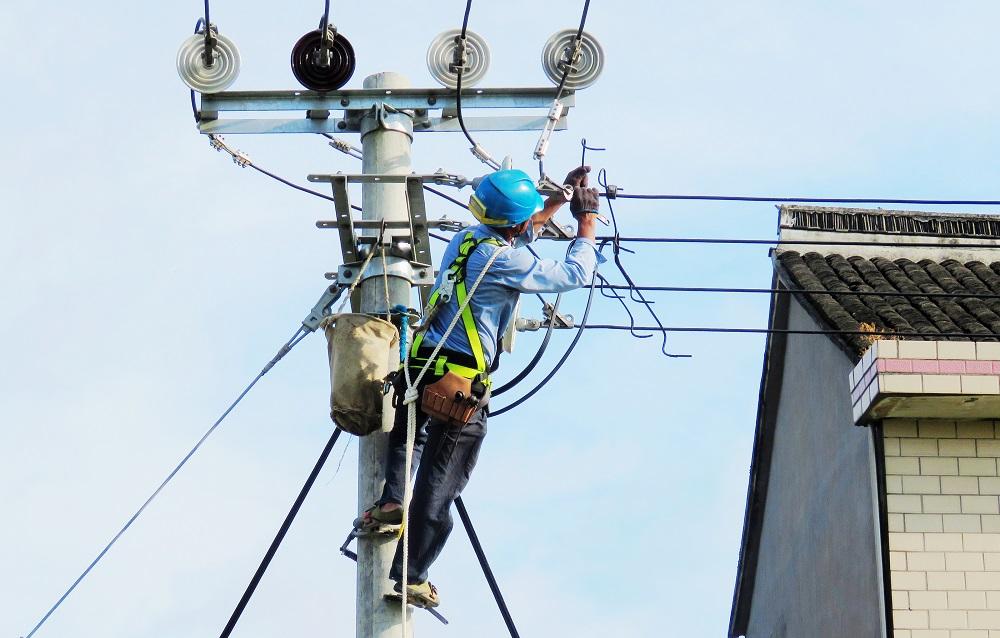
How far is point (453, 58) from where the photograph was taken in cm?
866

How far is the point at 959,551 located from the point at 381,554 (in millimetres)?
4481

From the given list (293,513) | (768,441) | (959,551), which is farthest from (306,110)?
(768,441)

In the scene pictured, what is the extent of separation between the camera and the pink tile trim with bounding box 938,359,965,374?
10406mm

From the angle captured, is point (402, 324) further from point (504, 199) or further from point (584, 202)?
point (584, 202)

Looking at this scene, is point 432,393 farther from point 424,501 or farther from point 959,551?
point 959,551

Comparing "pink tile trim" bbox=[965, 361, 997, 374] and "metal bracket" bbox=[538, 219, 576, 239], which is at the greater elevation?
"pink tile trim" bbox=[965, 361, 997, 374]

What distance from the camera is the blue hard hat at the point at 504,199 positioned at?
8039 mm

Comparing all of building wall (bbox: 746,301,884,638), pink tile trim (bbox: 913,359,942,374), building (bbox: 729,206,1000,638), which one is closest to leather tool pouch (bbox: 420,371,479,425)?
building (bbox: 729,206,1000,638)

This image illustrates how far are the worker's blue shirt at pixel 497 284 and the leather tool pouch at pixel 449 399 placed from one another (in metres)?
0.23

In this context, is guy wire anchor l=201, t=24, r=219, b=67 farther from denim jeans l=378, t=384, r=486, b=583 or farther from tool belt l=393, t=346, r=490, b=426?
denim jeans l=378, t=384, r=486, b=583

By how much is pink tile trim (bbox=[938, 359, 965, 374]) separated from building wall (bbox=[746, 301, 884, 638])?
814 millimetres

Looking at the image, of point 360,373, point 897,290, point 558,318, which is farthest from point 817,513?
point 360,373

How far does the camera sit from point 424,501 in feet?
25.5

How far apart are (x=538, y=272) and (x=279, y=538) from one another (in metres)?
1.83
